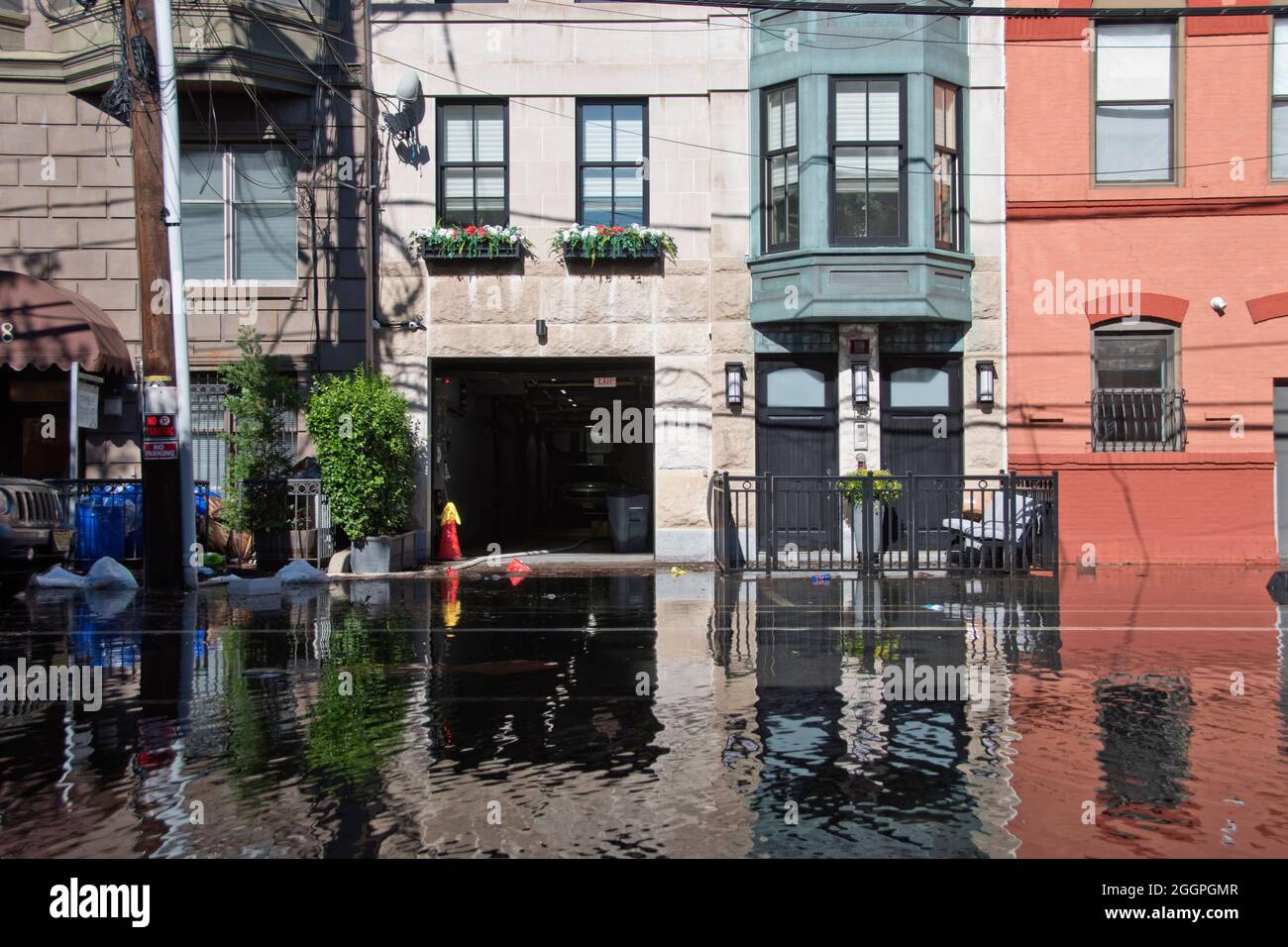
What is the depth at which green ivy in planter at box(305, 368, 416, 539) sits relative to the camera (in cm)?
1410

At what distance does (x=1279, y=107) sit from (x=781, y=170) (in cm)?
734

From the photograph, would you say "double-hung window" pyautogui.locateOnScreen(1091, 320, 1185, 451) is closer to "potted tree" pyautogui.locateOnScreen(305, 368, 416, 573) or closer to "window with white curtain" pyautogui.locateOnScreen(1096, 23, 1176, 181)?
"window with white curtain" pyautogui.locateOnScreen(1096, 23, 1176, 181)

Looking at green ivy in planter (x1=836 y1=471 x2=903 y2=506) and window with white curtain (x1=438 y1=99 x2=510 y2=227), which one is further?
window with white curtain (x1=438 y1=99 x2=510 y2=227)

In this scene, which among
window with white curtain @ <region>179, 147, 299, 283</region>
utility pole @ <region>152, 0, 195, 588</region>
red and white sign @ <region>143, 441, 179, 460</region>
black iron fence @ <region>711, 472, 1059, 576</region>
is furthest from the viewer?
window with white curtain @ <region>179, 147, 299, 283</region>

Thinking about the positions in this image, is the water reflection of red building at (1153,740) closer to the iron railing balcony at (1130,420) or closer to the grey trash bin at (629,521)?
the iron railing balcony at (1130,420)

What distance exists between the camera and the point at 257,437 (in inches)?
588

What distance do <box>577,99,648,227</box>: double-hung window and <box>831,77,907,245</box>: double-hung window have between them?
2.97 meters

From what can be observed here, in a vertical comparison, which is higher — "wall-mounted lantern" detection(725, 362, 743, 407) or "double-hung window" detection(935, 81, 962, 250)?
"double-hung window" detection(935, 81, 962, 250)

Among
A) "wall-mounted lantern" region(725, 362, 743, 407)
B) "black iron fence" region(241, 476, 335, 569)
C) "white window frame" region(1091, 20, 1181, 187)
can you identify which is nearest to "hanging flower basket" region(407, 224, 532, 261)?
"wall-mounted lantern" region(725, 362, 743, 407)

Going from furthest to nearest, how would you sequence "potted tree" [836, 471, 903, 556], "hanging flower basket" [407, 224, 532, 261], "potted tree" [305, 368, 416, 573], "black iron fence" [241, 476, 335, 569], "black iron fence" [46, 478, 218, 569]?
"hanging flower basket" [407, 224, 532, 261] → "black iron fence" [241, 476, 335, 569] → "potted tree" [305, 368, 416, 573] → "black iron fence" [46, 478, 218, 569] → "potted tree" [836, 471, 903, 556]

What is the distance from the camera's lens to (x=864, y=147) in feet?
52.0

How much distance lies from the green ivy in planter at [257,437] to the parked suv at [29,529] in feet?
8.57

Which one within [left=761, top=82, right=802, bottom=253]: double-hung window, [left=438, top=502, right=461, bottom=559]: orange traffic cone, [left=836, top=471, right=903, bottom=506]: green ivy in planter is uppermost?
[left=761, top=82, right=802, bottom=253]: double-hung window
